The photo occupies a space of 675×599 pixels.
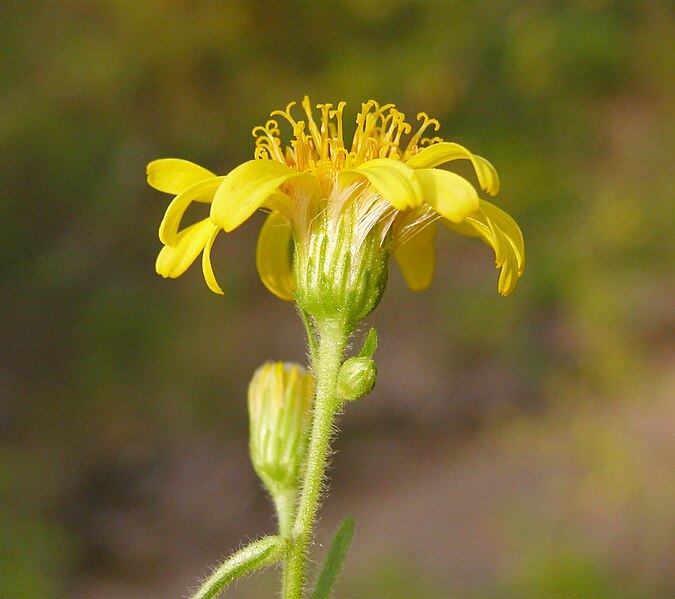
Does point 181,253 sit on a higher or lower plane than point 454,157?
lower

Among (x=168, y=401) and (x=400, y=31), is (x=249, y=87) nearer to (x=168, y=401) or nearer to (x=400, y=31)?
(x=400, y=31)

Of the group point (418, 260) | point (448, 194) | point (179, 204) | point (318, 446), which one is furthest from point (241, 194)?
point (418, 260)

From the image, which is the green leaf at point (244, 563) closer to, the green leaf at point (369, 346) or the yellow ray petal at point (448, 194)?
the green leaf at point (369, 346)

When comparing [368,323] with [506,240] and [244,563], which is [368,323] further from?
[244,563]

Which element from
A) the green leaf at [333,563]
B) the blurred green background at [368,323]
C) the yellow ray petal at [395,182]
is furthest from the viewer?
the blurred green background at [368,323]

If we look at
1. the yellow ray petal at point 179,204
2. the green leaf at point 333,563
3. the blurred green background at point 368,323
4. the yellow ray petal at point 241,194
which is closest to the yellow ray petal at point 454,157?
the yellow ray petal at point 241,194

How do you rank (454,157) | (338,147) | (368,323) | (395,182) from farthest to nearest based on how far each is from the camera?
(368,323) → (338,147) → (454,157) → (395,182)
